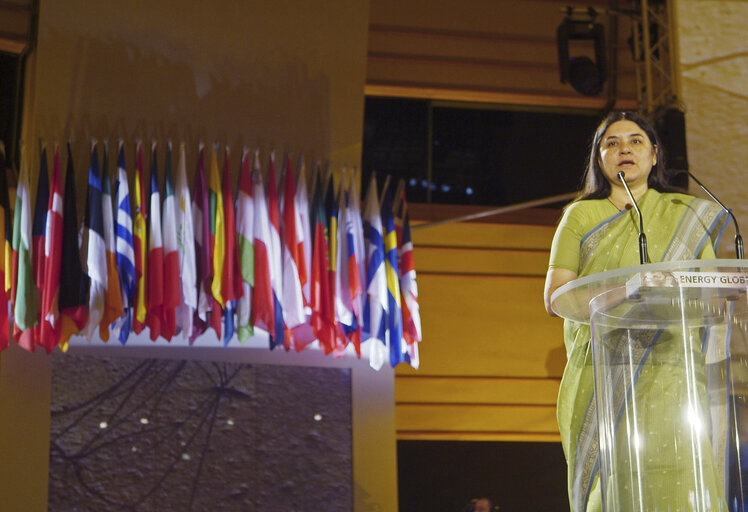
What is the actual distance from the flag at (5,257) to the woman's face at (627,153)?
12.5ft

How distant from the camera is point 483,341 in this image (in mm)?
7535

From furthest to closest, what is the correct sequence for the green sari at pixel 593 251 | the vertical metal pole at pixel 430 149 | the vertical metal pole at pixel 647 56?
the vertical metal pole at pixel 430 149 < the vertical metal pole at pixel 647 56 < the green sari at pixel 593 251

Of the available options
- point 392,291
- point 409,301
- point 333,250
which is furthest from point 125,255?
point 409,301

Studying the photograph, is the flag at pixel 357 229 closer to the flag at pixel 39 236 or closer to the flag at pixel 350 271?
the flag at pixel 350 271

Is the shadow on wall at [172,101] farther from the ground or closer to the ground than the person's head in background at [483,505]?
farther from the ground

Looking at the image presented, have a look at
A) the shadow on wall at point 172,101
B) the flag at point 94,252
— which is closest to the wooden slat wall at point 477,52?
the shadow on wall at point 172,101

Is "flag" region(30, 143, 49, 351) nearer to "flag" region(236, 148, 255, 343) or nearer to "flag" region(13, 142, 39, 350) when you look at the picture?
"flag" region(13, 142, 39, 350)

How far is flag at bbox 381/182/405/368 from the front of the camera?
5.84m

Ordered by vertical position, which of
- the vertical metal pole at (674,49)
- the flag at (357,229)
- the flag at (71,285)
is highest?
the vertical metal pole at (674,49)

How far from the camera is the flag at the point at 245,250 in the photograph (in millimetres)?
5543

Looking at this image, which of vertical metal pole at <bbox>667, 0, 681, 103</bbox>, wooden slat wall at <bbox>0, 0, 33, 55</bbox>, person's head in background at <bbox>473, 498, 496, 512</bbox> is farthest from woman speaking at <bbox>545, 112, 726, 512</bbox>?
wooden slat wall at <bbox>0, 0, 33, 55</bbox>

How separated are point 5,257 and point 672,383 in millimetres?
4362

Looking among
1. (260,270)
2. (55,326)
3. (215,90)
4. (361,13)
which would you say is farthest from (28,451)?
(361,13)

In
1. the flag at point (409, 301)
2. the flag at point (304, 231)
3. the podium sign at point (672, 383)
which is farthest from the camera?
the flag at point (409, 301)
